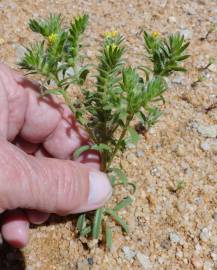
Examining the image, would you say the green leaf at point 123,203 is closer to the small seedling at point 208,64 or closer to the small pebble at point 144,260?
the small pebble at point 144,260

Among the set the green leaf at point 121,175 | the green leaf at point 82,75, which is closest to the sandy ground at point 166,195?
the green leaf at point 121,175

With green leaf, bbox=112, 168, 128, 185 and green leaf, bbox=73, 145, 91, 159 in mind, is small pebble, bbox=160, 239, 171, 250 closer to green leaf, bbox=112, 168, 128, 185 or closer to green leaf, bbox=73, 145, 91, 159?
green leaf, bbox=112, 168, 128, 185

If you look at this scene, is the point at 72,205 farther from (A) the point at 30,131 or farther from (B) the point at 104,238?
(A) the point at 30,131

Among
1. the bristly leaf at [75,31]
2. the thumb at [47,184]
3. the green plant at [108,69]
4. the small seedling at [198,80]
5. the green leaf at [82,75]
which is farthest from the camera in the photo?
the small seedling at [198,80]

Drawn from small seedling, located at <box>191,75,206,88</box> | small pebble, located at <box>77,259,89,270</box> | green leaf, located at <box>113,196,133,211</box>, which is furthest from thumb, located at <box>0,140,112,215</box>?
small seedling, located at <box>191,75,206,88</box>

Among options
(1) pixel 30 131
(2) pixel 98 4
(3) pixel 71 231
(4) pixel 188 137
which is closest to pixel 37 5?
(2) pixel 98 4

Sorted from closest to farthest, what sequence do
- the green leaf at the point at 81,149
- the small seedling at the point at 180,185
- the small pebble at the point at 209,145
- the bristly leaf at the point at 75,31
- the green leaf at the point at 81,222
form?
1. the bristly leaf at the point at 75,31
2. the green leaf at the point at 81,149
3. the green leaf at the point at 81,222
4. the small seedling at the point at 180,185
5. the small pebble at the point at 209,145

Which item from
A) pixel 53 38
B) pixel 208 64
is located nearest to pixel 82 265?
pixel 53 38
